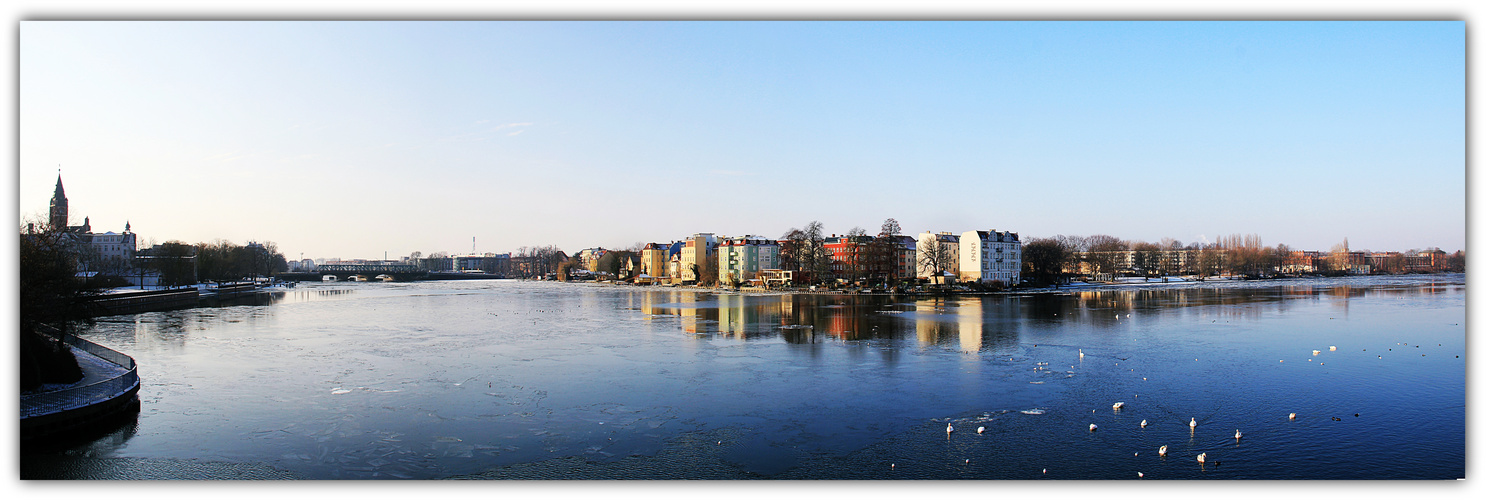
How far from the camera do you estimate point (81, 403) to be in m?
10.7

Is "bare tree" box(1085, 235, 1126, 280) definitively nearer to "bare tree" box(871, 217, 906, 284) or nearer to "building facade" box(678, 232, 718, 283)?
"bare tree" box(871, 217, 906, 284)

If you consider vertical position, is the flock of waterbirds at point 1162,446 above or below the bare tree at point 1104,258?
below

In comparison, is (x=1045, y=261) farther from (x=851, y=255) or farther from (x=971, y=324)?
(x=971, y=324)

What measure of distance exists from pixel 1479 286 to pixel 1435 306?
35671mm

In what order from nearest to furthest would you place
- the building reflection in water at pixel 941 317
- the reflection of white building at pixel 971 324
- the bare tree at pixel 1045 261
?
the reflection of white building at pixel 971 324 → the building reflection in water at pixel 941 317 → the bare tree at pixel 1045 261

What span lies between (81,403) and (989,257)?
58.6 metres

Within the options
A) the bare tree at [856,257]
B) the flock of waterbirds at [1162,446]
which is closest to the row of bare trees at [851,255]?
the bare tree at [856,257]

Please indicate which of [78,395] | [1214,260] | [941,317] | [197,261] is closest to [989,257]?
[941,317]

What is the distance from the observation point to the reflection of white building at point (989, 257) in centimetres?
5991

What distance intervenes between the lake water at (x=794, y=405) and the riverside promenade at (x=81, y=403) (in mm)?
442

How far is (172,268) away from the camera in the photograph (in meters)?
51.2

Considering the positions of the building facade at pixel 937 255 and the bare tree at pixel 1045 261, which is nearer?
the building facade at pixel 937 255

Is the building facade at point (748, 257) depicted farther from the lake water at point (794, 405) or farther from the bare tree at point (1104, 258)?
the lake water at point (794, 405)

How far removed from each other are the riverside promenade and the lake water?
442mm
